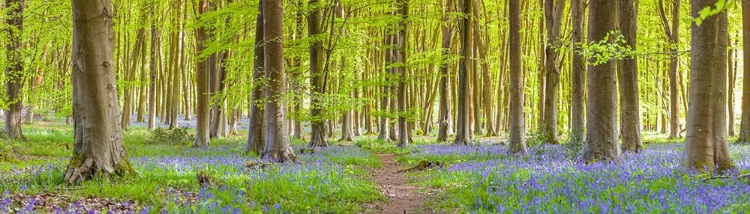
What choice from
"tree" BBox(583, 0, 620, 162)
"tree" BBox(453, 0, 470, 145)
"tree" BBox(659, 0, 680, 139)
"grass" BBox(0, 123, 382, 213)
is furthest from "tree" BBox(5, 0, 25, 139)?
"tree" BBox(659, 0, 680, 139)

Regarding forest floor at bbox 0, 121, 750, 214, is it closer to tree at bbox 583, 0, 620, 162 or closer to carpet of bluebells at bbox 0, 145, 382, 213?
carpet of bluebells at bbox 0, 145, 382, 213

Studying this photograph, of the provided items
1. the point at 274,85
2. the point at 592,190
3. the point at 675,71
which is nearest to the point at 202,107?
the point at 274,85

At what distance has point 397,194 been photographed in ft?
31.8

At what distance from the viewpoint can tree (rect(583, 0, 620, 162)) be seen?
36.4 feet

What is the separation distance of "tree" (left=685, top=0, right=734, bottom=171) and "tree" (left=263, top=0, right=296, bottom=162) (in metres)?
8.60

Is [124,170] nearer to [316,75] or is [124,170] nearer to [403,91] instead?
[316,75]

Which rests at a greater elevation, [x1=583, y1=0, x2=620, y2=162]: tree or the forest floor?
[x1=583, y1=0, x2=620, y2=162]: tree

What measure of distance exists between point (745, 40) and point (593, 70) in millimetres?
11652

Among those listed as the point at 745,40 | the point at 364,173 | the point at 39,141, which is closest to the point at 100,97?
the point at 364,173

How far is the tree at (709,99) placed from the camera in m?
8.15

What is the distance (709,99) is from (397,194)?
16.8 feet

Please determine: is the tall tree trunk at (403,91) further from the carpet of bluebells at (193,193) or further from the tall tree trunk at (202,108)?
the carpet of bluebells at (193,193)

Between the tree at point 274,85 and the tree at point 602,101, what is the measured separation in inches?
271

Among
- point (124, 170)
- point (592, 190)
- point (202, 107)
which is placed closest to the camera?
point (592, 190)
